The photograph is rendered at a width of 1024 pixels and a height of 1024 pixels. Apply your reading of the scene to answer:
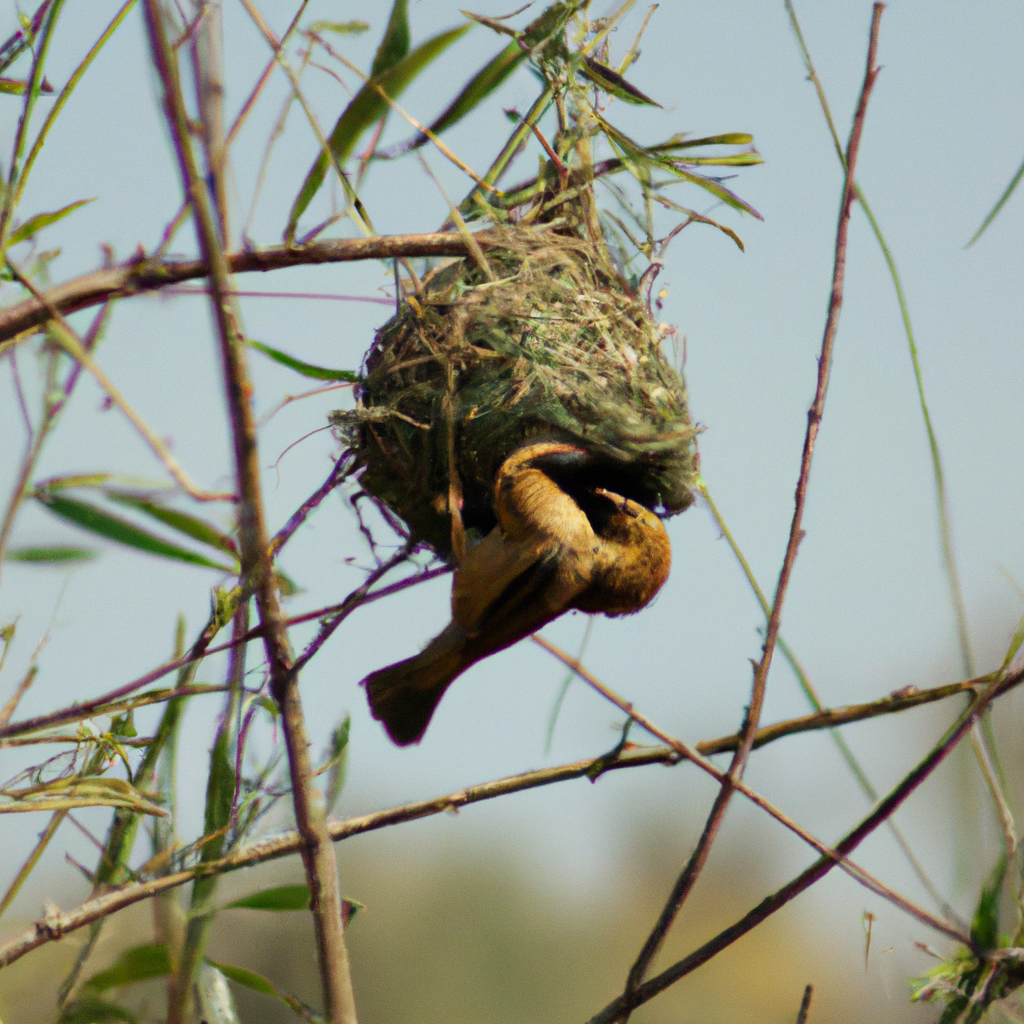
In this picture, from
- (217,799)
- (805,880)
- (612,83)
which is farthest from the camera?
(612,83)

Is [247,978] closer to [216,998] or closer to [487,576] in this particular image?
[216,998]

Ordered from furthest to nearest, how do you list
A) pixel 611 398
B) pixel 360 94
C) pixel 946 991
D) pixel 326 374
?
pixel 611 398
pixel 326 374
pixel 946 991
pixel 360 94

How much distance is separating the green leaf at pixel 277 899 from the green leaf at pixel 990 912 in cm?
85

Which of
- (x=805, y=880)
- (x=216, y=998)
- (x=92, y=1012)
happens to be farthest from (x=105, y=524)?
(x=805, y=880)

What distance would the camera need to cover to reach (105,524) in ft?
3.83

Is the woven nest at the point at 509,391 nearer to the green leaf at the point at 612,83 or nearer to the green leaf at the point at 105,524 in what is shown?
the green leaf at the point at 612,83

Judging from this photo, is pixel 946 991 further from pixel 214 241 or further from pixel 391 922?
pixel 391 922

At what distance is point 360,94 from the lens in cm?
132

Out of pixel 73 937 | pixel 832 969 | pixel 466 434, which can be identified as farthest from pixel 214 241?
pixel 832 969

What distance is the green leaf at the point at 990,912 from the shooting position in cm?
137

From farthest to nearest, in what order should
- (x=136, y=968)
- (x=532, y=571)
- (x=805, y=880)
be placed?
(x=532, y=571), (x=136, y=968), (x=805, y=880)

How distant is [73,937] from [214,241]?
119cm

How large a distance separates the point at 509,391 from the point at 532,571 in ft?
1.30

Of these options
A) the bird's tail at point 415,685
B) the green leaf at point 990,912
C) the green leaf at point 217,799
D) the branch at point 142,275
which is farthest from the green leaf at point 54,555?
the green leaf at point 990,912
